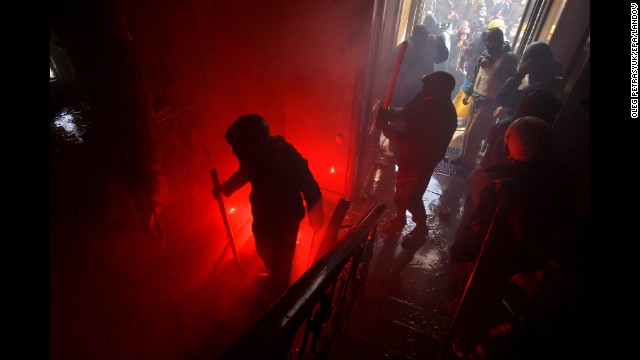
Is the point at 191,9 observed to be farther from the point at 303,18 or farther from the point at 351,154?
the point at 351,154

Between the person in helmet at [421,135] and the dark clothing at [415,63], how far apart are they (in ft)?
7.87

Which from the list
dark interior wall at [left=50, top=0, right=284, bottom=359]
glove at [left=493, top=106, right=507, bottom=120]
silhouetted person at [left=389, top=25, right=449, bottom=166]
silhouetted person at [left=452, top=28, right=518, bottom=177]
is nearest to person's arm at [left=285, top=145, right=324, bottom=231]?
dark interior wall at [left=50, top=0, right=284, bottom=359]

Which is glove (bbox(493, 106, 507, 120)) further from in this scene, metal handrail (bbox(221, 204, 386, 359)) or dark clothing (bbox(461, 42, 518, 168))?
metal handrail (bbox(221, 204, 386, 359))

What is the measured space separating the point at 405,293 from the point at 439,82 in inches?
120

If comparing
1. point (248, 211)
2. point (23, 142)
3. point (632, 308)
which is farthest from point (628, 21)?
point (248, 211)

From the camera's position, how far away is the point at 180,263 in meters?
3.47

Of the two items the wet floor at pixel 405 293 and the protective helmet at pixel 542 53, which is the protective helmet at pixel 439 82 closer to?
the wet floor at pixel 405 293

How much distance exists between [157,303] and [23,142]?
2.61m

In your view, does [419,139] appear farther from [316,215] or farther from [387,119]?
[316,215]

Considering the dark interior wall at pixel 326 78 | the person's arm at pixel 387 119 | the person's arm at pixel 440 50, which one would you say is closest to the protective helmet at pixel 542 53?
the person's arm at pixel 440 50

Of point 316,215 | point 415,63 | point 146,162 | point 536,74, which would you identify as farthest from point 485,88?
point 146,162

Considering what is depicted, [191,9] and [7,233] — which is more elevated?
[191,9]

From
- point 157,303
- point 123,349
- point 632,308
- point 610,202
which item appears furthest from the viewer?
point 157,303

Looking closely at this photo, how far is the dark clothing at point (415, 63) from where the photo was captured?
633 cm
